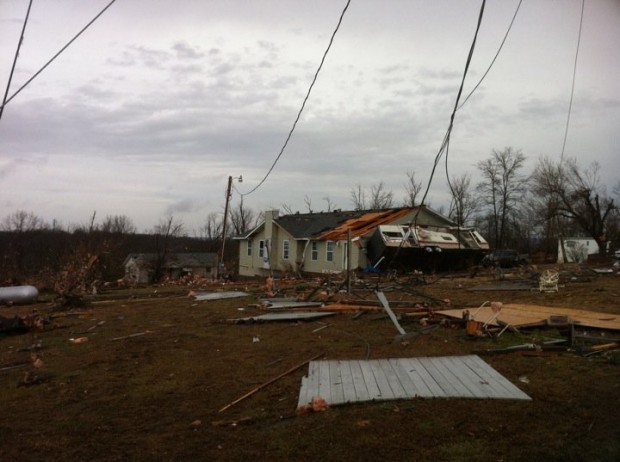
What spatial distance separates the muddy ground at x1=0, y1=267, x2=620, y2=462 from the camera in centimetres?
408

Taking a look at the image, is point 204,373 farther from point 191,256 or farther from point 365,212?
point 191,256

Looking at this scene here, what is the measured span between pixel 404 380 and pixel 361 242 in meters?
24.3

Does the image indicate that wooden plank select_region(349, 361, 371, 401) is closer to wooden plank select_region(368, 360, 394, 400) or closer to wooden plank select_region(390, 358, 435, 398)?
wooden plank select_region(368, 360, 394, 400)

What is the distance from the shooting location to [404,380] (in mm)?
5738

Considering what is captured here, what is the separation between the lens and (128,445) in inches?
170

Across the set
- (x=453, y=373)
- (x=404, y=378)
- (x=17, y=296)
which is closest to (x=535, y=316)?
(x=453, y=373)

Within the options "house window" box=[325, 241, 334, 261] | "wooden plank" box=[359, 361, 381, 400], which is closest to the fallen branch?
"wooden plank" box=[359, 361, 381, 400]

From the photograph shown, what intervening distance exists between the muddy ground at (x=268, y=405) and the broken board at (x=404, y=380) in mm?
164

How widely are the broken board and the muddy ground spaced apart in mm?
164

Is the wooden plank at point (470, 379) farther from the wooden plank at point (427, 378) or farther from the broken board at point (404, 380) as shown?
the wooden plank at point (427, 378)

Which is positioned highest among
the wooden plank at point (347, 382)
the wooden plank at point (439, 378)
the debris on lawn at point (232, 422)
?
the wooden plank at point (439, 378)

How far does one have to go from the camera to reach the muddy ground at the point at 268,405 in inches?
161

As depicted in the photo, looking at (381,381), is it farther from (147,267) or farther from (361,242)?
(147,267)

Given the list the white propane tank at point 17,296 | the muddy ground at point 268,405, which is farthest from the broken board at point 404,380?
the white propane tank at point 17,296
